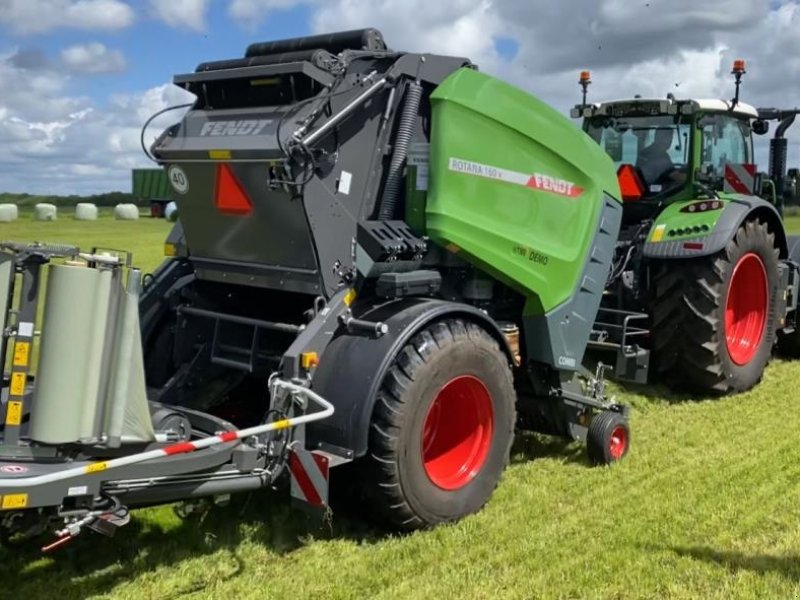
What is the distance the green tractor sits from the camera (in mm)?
7133

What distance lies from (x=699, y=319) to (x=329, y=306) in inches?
152

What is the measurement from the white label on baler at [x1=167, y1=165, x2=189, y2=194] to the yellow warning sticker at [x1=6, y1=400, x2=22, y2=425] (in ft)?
5.76

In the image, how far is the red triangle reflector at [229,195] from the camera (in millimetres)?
4461

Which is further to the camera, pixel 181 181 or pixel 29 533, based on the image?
pixel 181 181

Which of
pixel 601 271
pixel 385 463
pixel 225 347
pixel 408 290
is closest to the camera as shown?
pixel 385 463

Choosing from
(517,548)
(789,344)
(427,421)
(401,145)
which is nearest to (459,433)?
(427,421)

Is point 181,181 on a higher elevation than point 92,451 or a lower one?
higher

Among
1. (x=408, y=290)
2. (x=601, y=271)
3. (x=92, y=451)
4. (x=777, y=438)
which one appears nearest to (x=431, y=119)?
(x=408, y=290)

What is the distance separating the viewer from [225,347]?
500 centimetres

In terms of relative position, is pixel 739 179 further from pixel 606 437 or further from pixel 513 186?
pixel 513 186

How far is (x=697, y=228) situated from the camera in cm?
716

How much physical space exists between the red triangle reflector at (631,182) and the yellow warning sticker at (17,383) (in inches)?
239

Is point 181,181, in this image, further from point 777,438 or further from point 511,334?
point 777,438

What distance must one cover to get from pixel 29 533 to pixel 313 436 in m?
1.31
